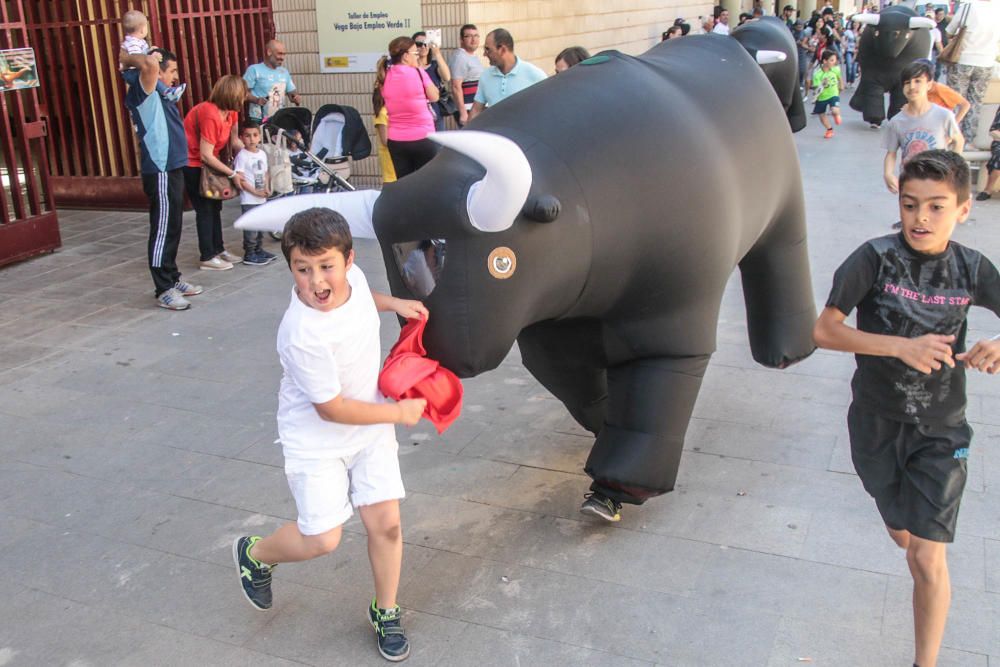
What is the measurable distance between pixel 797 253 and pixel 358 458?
2.67 m

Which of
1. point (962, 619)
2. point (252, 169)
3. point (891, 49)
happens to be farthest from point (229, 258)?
point (891, 49)

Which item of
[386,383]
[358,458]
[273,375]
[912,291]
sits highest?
[912,291]

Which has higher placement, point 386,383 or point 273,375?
point 386,383

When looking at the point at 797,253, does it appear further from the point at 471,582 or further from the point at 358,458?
the point at 358,458

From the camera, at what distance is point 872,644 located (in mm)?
3152

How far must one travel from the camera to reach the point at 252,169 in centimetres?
767

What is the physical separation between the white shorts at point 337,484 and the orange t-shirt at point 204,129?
→ 4.94 m

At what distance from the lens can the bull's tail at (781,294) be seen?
4.75 meters

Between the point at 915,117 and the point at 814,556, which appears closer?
the point at 814,556

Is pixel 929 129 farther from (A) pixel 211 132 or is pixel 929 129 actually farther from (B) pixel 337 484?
(B) pixel 337 484

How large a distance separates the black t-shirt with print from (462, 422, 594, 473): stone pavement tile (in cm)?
183

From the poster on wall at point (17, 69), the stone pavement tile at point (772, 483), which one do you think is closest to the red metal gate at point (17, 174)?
the poster on wall at point (17, 69)

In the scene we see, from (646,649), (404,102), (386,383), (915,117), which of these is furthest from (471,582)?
(404,102)

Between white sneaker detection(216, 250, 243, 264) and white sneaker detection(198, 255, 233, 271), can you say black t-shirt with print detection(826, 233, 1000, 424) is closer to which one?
white sneaker detection(198, 255, 233, 271)
